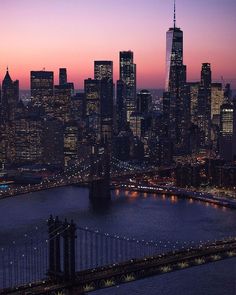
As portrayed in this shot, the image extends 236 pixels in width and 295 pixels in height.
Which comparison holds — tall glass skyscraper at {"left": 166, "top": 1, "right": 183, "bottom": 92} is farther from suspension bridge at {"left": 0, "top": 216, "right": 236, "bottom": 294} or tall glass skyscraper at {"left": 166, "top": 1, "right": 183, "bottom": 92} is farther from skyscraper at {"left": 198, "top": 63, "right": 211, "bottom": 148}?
suspension bridge at {"left": 0, "top": 216, "right": 236, "bottom": 294}

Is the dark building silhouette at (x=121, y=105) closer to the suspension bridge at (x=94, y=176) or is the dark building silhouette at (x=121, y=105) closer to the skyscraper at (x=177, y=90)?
the skyscraper at (x=177, y=90)

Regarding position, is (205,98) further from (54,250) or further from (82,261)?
(54,250)

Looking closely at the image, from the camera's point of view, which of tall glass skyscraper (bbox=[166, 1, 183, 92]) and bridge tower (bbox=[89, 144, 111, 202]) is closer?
bridge tower (bbox=[89, 144, 111, 202])

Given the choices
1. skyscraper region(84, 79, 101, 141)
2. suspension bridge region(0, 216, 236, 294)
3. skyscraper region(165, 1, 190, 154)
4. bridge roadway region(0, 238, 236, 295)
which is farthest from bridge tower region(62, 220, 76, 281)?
skyscraper region(84, 79, 101, 141)

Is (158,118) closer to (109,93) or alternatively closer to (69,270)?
(109,93)

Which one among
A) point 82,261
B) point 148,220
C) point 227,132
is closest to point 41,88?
point 227,132

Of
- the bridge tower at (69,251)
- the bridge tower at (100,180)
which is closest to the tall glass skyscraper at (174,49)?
the bridge tower at (100,180)
